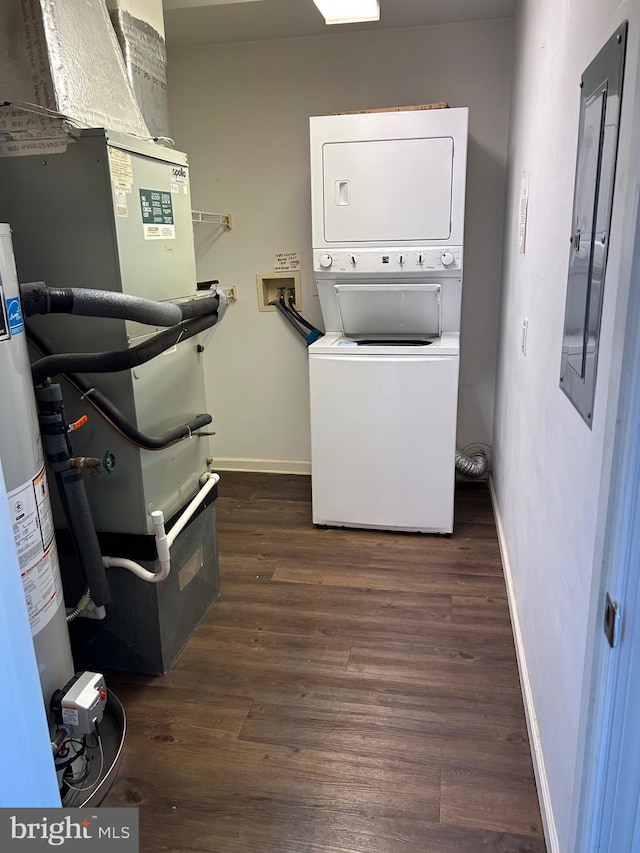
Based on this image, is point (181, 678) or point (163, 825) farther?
point (181, 678)

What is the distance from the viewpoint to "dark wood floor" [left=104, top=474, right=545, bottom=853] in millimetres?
1608

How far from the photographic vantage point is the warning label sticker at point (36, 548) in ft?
4.69

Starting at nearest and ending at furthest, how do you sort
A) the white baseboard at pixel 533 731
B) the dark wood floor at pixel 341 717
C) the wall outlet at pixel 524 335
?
the white baseboard at pixel 533 731
the dark wood floor at pixel 341 717
the wall outlet at pixel 524 335

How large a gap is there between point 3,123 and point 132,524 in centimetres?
120

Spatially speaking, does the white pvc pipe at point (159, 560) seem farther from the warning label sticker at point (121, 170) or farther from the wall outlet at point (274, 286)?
the wall outlet at point (274, 286)

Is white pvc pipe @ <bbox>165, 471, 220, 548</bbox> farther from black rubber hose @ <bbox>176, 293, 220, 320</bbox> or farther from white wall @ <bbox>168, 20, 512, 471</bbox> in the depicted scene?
white wall @ <bbox>168, 20, 512, 471</bbox>

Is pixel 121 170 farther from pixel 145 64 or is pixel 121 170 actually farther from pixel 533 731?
pixel 533 731

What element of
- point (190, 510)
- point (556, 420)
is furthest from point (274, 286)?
point (556, 420)

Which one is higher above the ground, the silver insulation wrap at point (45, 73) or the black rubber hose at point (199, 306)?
the silver insulation wrap at point (45, 73)

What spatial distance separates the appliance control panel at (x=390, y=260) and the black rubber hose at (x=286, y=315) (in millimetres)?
707

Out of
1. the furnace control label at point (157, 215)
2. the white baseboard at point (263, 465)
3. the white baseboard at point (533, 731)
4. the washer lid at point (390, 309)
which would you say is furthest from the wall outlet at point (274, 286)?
the white baseboard at point (533, 731)

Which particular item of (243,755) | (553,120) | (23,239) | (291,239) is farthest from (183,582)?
(291,239)

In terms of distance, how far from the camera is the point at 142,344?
1823mm

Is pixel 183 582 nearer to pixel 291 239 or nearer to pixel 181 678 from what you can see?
pixel 181 678
